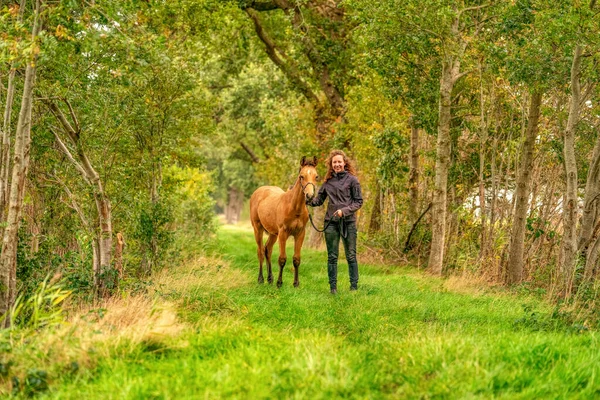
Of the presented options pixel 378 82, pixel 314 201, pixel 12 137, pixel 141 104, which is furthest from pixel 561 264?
pixel 12 137

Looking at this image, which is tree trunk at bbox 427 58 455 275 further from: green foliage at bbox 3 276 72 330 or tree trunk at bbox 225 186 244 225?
tree trunk at bbox 225 186 244 225

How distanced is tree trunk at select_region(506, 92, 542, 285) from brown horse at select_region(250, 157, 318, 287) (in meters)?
4.31

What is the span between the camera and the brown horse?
10.1 metres

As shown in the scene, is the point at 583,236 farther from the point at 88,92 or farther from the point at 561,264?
the point at 88,92

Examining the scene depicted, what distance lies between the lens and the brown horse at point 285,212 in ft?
33.2

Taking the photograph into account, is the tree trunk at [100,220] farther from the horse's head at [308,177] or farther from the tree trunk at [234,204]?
the tree trunk at [234,204]

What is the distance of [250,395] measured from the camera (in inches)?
183

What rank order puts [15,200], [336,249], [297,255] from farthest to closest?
[297,255], [336,249], [15,200]

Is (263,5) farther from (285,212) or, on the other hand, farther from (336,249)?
(336,249)

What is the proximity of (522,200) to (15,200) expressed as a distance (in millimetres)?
9189

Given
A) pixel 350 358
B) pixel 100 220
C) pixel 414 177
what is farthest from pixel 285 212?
pixel 414 177

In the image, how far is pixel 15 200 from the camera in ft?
24.3

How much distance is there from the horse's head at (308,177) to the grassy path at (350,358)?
225 centimetres

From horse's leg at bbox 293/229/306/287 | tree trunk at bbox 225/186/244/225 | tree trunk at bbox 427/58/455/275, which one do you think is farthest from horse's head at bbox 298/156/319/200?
tree trunk at bbox 225/186/244/225
